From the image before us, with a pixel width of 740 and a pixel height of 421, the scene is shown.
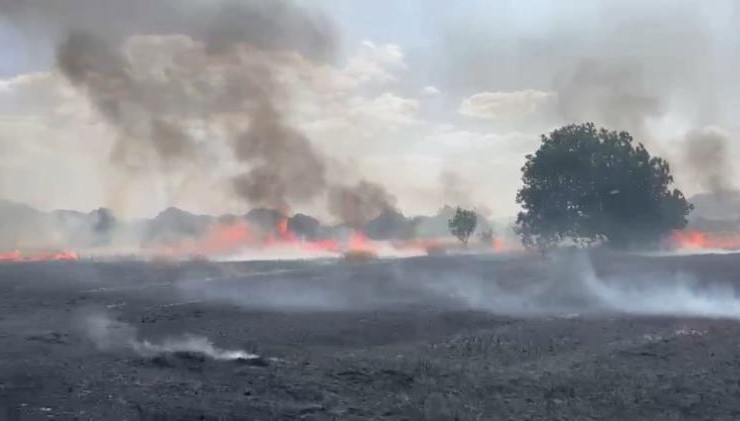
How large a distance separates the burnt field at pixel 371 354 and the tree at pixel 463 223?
87.7m

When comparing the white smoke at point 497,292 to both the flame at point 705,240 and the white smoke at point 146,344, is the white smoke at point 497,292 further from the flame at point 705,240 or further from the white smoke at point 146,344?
the flame at point 705,240

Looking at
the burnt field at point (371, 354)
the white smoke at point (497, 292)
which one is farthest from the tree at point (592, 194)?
the burnt field at point (371, 354)

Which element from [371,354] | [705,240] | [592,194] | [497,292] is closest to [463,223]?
[705,240]

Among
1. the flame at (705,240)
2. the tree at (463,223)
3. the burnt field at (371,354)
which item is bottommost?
the burnt field at (371,354)

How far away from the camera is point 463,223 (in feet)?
444

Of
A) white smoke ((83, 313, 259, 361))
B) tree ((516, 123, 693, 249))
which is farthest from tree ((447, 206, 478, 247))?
white smoke ((83, 313, 259, 361))

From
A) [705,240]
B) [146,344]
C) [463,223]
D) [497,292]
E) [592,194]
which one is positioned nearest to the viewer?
[146,344]

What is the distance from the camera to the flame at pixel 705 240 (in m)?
104

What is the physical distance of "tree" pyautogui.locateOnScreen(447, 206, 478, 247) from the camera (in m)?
135

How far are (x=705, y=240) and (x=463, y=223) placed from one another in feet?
137

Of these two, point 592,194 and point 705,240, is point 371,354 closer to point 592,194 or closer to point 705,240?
point 592,194

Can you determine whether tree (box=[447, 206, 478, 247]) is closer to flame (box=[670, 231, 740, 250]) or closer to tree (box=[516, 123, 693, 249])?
flame (box=[670, 231, 740, 250])

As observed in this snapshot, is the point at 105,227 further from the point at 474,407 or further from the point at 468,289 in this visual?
the point at 474,407

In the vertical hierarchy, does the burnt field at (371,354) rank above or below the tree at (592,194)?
below
